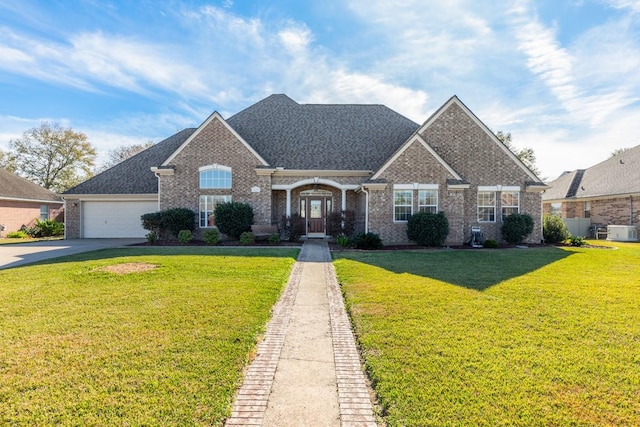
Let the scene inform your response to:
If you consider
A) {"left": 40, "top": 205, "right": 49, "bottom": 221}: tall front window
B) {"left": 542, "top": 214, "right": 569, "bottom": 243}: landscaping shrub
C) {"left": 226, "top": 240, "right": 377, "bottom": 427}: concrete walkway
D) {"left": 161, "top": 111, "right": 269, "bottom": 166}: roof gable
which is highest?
{"left": 161, "top": 111, "right": 269, "bottom": 166}: roof gable

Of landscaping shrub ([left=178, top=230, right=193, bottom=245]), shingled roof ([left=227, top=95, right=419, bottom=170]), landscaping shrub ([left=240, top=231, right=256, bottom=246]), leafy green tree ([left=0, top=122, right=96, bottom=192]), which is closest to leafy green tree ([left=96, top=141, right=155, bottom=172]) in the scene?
leafy green tree ([left=0, top=122, right=96, bottom=192])

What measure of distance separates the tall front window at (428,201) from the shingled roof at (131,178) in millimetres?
15791

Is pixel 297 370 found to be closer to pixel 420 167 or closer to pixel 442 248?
pixel 442 248

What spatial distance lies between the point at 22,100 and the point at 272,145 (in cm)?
1591

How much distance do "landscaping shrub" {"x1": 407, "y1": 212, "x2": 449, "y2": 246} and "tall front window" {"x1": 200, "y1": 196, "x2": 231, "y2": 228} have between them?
33.0 feet

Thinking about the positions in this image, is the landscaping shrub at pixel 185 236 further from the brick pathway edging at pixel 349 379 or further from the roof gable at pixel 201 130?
the brick pathway edging at pixel 349 379

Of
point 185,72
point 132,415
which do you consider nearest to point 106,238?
point 185,72

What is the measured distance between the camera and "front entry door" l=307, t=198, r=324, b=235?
19016 mm

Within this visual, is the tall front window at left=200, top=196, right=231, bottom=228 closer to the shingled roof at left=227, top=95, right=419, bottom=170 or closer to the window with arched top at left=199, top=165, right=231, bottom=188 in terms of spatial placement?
the window with arched top at left=199, top=165, right=231, bottom=188

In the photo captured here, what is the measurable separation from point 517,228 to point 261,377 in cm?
1662

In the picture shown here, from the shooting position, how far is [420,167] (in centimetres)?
1566

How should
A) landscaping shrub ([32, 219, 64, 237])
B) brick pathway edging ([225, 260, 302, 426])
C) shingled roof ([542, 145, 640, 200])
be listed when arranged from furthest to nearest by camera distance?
1. landscaping shrub ([32, 219, 64, 237])
2. shingled roof ([542, 145, 640, 200])
3. brick pathway edging ([225, 260, 302, 426])

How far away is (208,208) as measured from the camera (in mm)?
17703

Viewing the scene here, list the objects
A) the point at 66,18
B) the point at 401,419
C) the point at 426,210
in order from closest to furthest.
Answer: the point at 401,419 → the point at 66,18 → the point at 426,210
